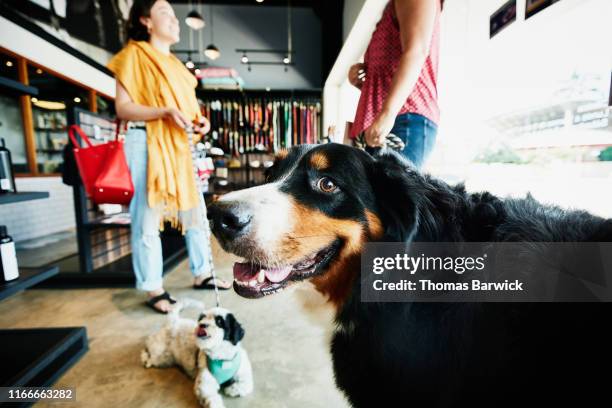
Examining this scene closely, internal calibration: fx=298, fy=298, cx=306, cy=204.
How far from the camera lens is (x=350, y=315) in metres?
0.84

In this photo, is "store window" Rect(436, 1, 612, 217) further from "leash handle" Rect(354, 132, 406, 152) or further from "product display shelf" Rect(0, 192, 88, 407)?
"product display shelf" Rect(0, 192, 88, 407)

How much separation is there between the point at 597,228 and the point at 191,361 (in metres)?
1.52

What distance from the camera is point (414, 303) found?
0.77 metres

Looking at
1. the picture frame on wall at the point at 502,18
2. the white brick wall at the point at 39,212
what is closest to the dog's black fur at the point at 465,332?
the picture frame on wall at the point at 502,18

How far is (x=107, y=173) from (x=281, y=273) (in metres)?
1.47

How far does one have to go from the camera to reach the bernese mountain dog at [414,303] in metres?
0.62

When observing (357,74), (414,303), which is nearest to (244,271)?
(414,303)

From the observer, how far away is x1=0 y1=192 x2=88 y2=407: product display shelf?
123cm

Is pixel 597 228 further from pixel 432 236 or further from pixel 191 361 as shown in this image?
pixel 191 361

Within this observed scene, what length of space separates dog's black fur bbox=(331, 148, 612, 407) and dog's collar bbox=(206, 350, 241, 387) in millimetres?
574

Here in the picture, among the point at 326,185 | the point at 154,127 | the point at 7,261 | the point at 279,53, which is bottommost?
the point at 7,261

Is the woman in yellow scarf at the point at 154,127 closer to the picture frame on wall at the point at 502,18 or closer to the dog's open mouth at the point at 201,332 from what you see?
the dog's open mouth at the point at 201,332

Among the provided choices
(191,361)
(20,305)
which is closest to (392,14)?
(191,361)

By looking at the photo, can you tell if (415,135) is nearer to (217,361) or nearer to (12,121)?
(217,361)
